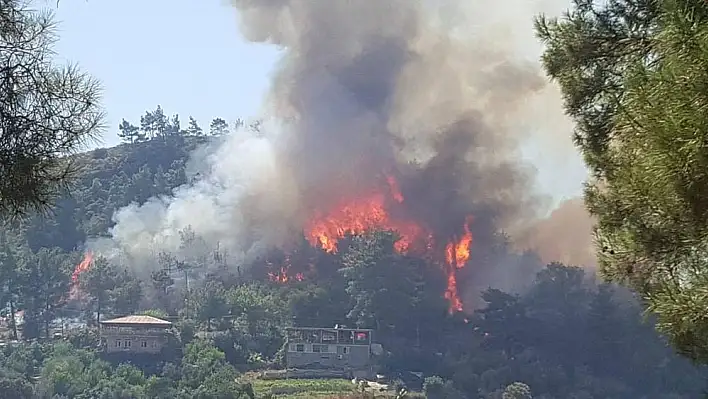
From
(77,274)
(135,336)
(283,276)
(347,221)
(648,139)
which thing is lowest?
(648,139)

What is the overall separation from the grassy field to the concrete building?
16.9 ft

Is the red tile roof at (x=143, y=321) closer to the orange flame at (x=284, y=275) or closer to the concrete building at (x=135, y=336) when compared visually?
the concrete building at (x=135, y=336)

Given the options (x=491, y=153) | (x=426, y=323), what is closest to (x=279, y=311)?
(x=426, y=323)

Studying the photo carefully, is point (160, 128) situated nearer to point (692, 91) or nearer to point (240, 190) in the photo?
point (240, 190)

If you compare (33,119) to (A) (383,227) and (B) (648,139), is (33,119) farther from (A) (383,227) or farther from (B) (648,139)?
(A) (383,227)

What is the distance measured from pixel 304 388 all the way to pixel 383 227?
41.1 ft

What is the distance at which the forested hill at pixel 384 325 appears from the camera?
2809cm

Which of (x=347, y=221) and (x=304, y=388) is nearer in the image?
(x=304, y=388)

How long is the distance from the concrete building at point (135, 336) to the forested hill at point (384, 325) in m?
0.77

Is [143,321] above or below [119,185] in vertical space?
below

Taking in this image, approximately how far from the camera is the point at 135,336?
32.0 meters

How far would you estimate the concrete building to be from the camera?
104ft

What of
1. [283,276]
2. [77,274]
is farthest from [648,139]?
[77,274]

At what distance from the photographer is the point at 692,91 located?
312cm
